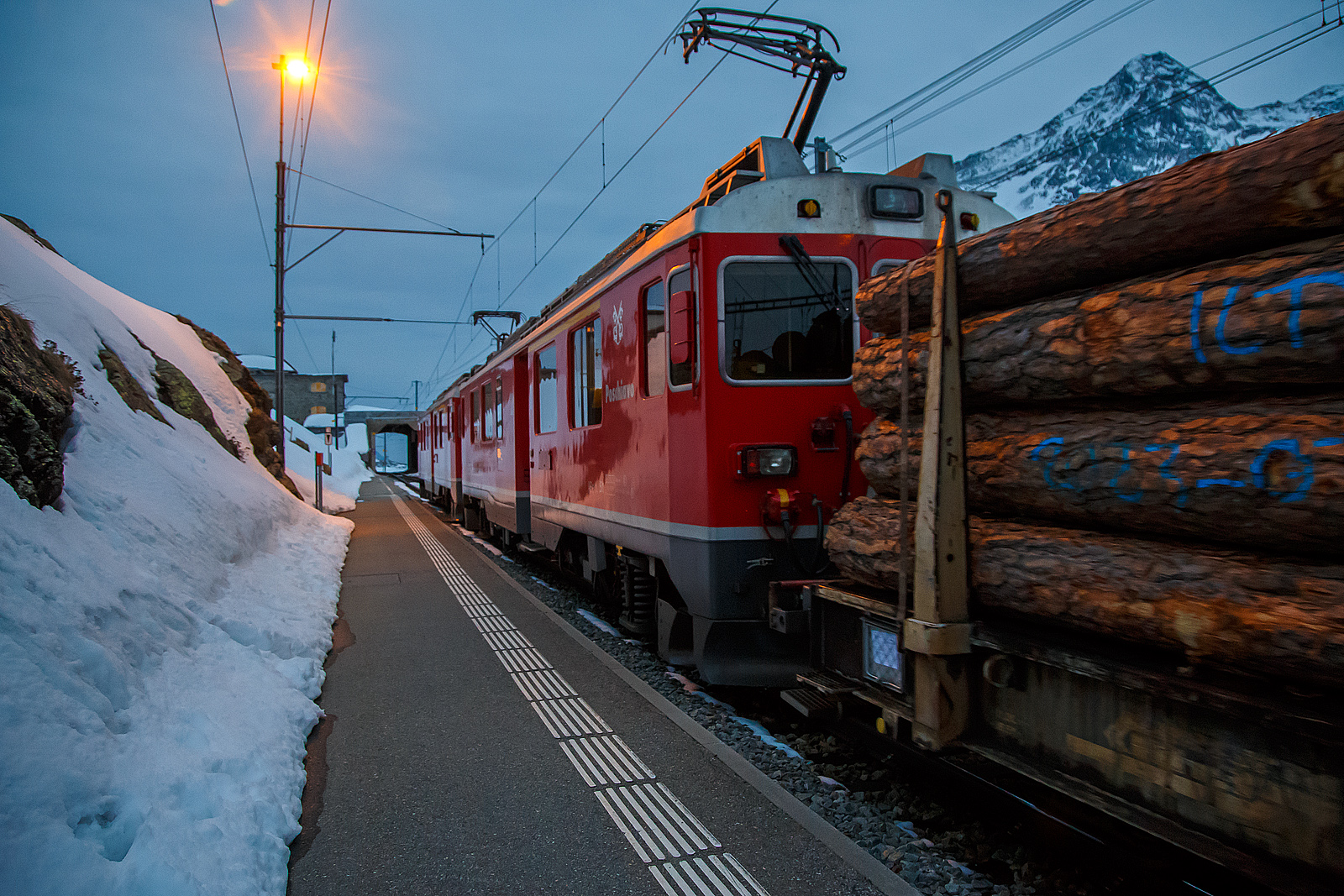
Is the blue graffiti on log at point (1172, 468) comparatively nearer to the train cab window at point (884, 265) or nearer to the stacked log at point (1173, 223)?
the stacked log at point (1173, 223)

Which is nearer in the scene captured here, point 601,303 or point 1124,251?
point 1124,251

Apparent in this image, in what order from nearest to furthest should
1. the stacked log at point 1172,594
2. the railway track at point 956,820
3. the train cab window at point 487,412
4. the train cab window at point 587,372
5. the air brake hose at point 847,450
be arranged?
the stacked log at point 1172,594
the railway track at point 956,820
the air brake hose at point 847,450
the train cab window at point 587,372
the train cab window at point 487,412

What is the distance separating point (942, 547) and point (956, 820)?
1310 mm

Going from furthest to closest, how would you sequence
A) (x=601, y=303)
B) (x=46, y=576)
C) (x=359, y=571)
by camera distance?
(x=359, y=571) < (x=601, y=303) < (x=46, y=576)

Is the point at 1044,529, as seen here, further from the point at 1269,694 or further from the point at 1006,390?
the point at 1269,694

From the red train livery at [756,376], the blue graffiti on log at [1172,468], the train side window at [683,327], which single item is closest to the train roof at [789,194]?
the red train livery at [756,376]

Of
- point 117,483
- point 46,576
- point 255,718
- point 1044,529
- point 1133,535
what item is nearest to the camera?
point 1133,535

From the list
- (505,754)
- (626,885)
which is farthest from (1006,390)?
(505,754)

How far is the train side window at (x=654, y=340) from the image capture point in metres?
5.25

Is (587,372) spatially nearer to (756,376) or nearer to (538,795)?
(756,376)

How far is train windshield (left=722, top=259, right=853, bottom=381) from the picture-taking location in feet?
15.4

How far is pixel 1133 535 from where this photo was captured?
250cm

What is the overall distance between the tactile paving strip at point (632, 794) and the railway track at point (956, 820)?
1.91ft

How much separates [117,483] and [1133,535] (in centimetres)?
630
